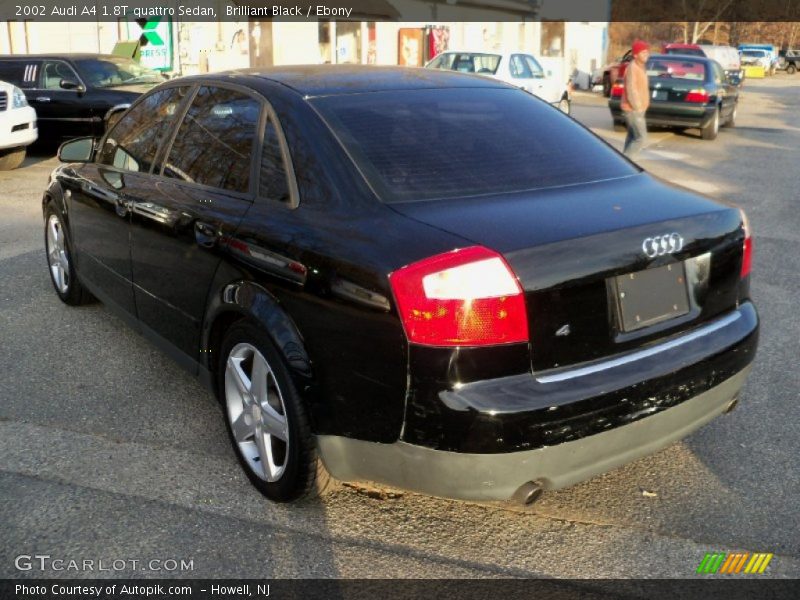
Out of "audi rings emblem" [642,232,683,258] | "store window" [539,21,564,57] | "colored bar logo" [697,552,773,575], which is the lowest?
"colored bar logo" [697,552,773,575]

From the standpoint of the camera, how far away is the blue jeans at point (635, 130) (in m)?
11.5

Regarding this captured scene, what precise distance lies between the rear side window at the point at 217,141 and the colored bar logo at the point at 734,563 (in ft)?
7.34

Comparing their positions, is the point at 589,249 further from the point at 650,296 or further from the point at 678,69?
the point at 678,69

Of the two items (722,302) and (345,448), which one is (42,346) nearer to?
(345,448)

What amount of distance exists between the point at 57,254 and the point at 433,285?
4073mm

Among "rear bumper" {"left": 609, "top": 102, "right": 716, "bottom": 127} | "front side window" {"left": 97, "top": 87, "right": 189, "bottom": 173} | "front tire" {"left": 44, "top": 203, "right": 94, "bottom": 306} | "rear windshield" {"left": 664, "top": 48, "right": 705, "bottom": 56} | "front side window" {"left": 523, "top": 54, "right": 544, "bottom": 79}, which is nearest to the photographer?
"front side window" {"left": 97, "top": 87, "right": 189, "bottom": 173}

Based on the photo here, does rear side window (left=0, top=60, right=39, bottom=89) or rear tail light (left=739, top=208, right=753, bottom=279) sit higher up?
rear side window (left=0, top=60, right=39, bottom=89)

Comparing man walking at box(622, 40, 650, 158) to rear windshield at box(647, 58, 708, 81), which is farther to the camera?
rear windshield at box(647, 58, 708, 81)

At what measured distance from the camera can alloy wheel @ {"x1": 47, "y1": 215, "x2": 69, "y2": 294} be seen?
587cm

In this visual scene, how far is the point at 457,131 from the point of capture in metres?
3.63

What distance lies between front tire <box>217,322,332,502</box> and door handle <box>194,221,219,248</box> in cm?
39

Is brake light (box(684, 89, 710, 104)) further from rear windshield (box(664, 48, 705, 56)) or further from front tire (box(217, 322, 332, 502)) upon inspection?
front tire (box(217, 322, 332, 502))

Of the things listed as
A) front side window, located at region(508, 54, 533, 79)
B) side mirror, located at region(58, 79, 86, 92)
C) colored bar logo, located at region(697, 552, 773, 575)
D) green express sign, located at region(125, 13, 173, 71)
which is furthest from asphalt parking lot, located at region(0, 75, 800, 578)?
green express sign, located at region(125, 13, 173, 71)

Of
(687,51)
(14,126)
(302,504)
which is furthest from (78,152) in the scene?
(687,51)
